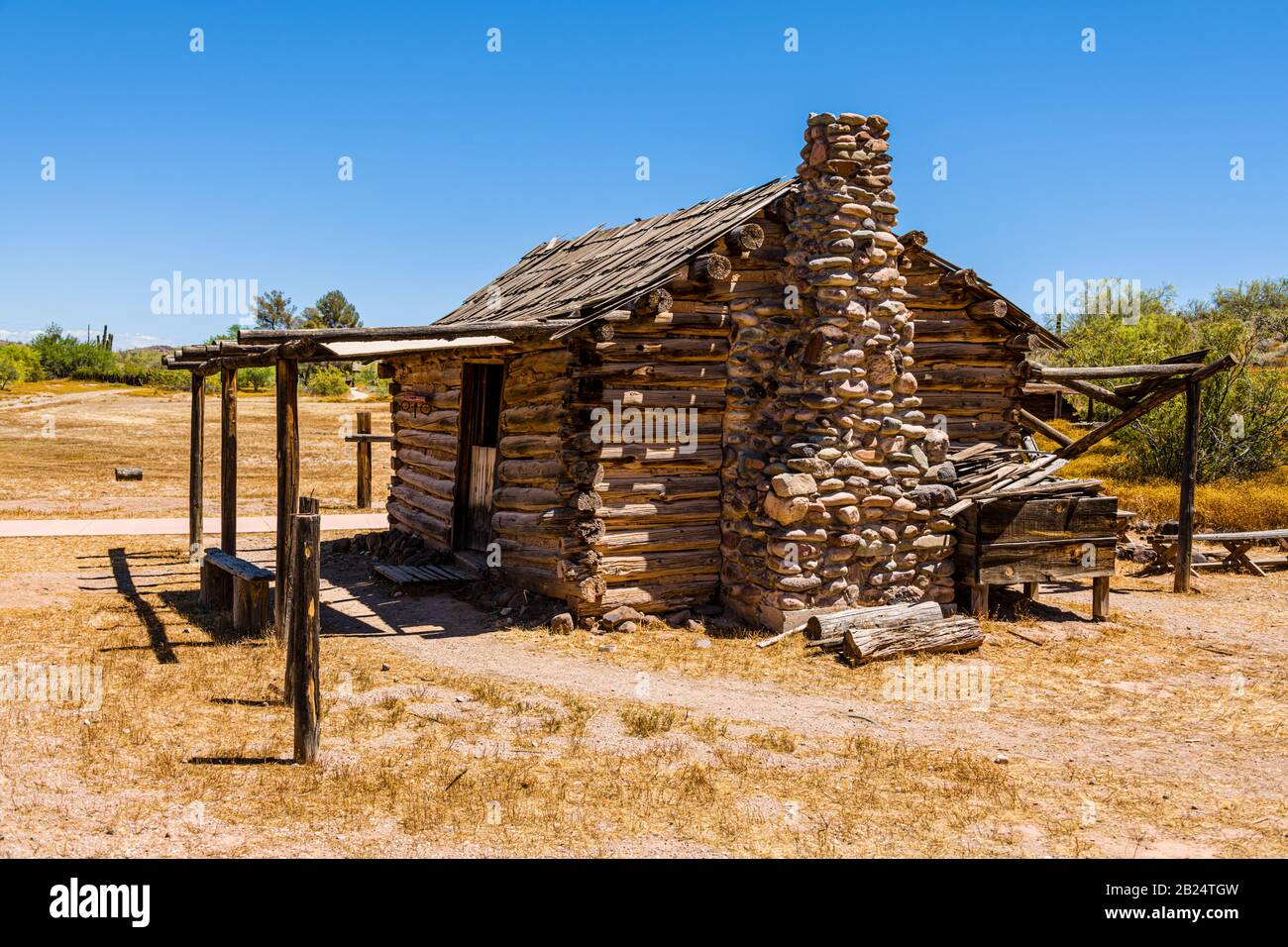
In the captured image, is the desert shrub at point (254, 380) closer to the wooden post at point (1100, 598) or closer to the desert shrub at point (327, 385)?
the desert shrub at point (327, 385)

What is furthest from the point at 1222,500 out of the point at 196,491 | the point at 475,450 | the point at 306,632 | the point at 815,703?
the point at 196,491

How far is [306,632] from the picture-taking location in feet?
20.9

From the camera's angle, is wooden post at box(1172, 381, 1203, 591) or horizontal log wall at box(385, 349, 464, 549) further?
horizontal log wall at box(385, 349, 464, 549)

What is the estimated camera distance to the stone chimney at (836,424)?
10.1 meters

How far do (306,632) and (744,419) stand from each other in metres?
5.94

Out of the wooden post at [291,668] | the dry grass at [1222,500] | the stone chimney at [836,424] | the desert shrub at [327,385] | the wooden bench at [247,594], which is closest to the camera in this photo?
A: the wooden post at [291,668]

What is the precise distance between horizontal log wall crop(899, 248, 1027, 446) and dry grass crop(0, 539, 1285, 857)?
174 inches

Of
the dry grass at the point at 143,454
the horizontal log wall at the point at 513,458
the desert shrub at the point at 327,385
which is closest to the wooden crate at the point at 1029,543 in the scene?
the horizontal log wall at the point at 513,458

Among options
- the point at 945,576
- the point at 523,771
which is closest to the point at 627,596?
the point at 945,576

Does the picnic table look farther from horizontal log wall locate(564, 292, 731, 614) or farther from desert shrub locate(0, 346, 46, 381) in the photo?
desert shrub locate(0, 346, 46, 381)

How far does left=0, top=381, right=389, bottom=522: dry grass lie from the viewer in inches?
799

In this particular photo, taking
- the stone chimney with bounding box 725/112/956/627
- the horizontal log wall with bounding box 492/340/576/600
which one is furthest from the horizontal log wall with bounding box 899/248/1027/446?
the horizontal log wall with bounding box 492/340/576/600

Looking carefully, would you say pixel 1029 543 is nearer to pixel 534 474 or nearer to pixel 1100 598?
pixel 1100 598

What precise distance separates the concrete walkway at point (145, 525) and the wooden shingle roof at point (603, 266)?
461 cm
